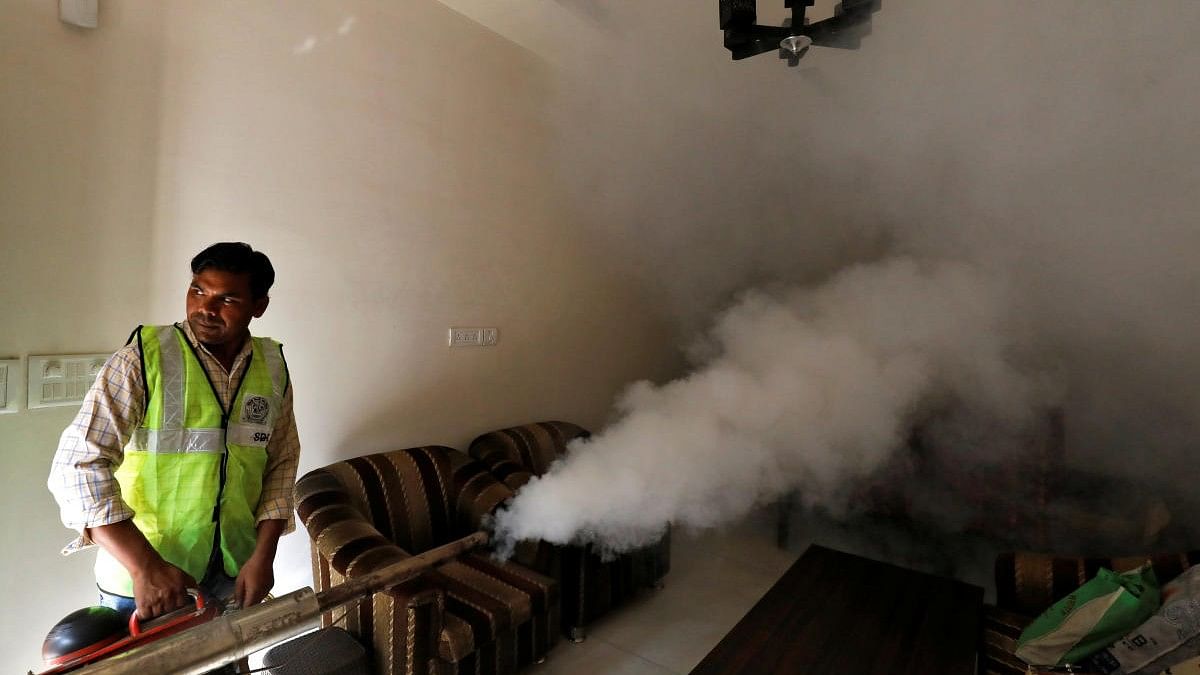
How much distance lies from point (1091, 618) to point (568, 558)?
190 cm

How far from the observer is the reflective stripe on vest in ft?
3.97

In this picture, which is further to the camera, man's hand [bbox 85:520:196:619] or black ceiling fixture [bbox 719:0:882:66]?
black ceiling fixture [bbox 719:0:882:66]

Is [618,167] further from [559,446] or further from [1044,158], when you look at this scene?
[1044,158]

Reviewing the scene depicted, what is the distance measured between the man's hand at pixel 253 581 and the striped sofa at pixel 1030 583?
237cm

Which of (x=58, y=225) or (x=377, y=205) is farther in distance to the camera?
(x=377, y=205)

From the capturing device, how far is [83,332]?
1637mm

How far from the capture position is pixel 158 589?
1.12 m

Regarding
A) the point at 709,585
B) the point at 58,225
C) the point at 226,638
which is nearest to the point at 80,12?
the point at 58,225

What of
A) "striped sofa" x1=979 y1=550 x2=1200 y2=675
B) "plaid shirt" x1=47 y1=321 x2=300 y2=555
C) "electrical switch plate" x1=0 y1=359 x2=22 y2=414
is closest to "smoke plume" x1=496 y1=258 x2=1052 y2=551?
"striped sofa" x1=979 y1=550 x2=1200 y2=675

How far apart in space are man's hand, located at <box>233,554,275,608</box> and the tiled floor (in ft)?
4.49

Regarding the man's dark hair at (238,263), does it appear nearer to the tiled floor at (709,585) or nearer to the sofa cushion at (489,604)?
the sofa cushion at (489,604)

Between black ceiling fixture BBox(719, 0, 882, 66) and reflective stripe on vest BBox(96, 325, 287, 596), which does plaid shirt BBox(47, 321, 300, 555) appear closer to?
reflective stripe on vest BBox(96, 325, 287, 596)

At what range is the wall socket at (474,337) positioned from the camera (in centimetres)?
274

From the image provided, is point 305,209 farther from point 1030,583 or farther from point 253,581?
point 1030,583
